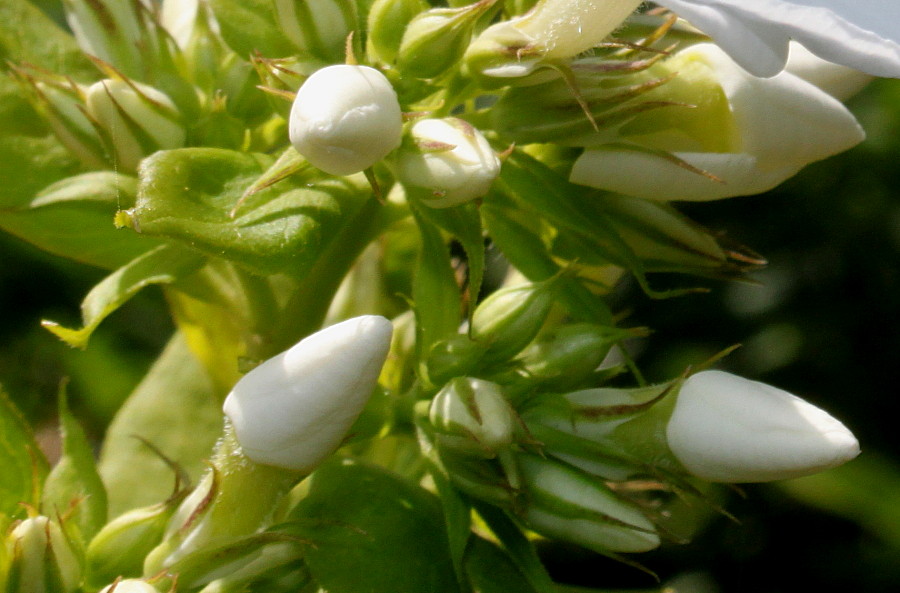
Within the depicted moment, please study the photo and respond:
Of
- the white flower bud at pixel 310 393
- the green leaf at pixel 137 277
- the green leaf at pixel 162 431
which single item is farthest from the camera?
the green leaf at pixel 162 431

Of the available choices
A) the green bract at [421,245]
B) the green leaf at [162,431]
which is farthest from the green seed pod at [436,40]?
the green leaf at [162,431]

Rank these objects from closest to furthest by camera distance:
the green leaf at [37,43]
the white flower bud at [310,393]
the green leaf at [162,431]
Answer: the white flower bud at [310,393] < the green leaf at [37,43] < the green leaf at [162,431]

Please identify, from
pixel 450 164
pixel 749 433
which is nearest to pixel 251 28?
pixel 450 164

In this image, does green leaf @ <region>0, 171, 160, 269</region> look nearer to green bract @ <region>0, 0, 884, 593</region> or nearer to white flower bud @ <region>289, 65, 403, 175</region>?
green bract @ <region>0, 0, 884, 593</region>

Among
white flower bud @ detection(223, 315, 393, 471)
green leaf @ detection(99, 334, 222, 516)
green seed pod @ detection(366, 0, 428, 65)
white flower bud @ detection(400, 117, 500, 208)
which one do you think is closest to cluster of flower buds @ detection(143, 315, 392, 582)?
white flower bud @ detection(223, 315, 393, 471)

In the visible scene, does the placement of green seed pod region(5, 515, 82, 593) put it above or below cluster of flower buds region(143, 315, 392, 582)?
below

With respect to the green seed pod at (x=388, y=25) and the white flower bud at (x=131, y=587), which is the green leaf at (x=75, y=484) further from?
the green seed pod at (x=388, y=25)
